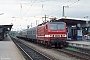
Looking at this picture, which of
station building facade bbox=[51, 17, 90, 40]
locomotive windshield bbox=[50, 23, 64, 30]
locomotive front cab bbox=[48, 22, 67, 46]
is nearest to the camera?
locomotive front cab bbox=[48, 22, 67, 46]

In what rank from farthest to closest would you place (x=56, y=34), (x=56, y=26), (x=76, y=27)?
(x=76, y=27) → (x=56, y=26) → (x=56, y=34)

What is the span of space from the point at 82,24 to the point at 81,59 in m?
30.5

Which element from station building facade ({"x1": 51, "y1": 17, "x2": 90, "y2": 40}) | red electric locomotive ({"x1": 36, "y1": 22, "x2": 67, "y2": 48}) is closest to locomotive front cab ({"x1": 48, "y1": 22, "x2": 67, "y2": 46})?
red electric locomotive ({"x1": 36, "y1": 22, "x2": 67, "y2": 48})

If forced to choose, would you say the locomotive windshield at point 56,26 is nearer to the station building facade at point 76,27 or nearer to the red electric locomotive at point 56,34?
the red electric locomotive at point 56,34

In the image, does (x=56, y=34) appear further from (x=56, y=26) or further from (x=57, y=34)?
(x=56, y=26)

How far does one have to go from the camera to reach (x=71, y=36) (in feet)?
166

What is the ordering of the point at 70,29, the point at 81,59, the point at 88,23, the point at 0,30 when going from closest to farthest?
the point at 81,59 < the point at 88,23 < the point at 70,29 < the point at 0,30

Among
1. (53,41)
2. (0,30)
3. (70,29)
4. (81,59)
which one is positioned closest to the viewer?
(81,59)

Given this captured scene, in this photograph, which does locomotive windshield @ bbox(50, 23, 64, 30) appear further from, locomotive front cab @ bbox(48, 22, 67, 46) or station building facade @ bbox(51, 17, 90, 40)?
station building facade @ bbox(51, 17, 90, 40)

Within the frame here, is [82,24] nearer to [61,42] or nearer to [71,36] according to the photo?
[71,36]

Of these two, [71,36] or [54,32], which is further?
[71,36]

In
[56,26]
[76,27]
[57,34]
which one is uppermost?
[76,27]

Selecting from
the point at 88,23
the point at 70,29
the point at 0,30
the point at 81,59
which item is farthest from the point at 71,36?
the point at 81,59

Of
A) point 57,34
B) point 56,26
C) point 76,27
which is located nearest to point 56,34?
point 57,34
